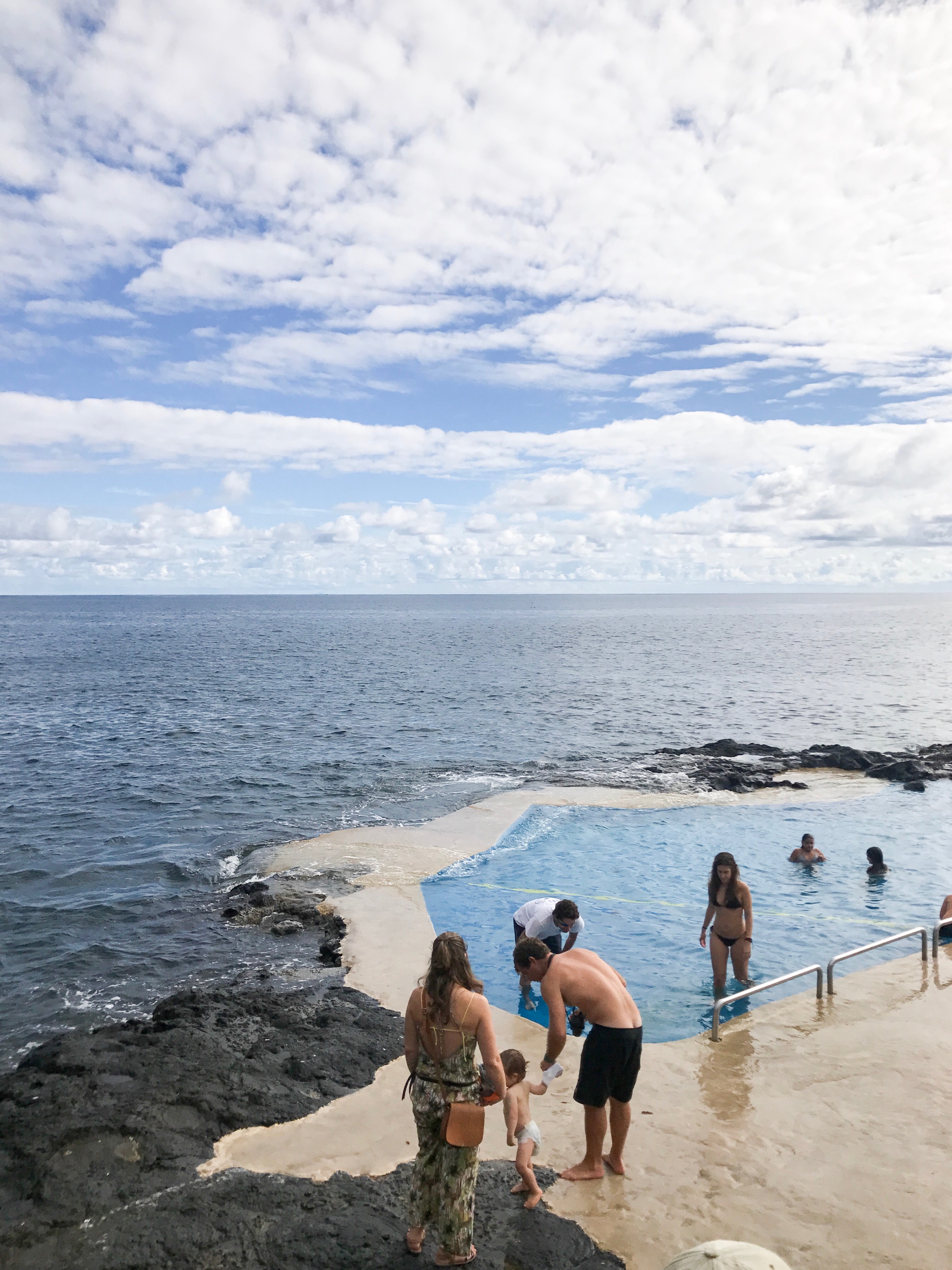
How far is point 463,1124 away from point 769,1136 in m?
4.00

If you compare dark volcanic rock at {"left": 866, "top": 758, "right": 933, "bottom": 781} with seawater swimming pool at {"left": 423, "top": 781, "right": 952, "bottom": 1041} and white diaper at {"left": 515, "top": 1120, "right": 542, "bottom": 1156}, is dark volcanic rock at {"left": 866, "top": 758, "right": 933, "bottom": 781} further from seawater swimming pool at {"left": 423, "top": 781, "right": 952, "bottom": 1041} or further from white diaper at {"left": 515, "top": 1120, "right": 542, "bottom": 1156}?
white diaper at {"left": 515, "top": 1120, "right": 542, "bottom": 1156}

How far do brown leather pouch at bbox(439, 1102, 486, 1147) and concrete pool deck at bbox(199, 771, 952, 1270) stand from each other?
6.03ft

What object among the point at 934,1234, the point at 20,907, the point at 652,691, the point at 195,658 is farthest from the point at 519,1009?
the point at 195,658

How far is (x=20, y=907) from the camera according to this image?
17344mm

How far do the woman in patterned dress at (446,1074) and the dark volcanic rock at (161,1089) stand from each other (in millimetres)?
2601

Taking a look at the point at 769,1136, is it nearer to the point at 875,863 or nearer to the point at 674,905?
the point at 674,905

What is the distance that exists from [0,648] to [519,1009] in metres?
103

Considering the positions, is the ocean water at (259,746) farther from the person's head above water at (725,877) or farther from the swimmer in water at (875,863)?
the swimmer in water at (875,863)

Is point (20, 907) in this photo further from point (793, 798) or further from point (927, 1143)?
point (793, 798)

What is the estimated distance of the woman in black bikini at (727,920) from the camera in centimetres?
1034

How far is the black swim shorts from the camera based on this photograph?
6309 millimetres

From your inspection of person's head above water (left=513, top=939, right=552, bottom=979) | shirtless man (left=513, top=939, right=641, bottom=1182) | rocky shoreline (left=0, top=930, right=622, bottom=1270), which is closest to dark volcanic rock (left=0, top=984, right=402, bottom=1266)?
rocky shoreline (left=0, top=930, right=622, bottom=1270)

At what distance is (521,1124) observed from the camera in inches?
255

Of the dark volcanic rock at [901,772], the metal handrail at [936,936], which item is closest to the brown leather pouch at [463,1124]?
the metal handrail at [936,936]
